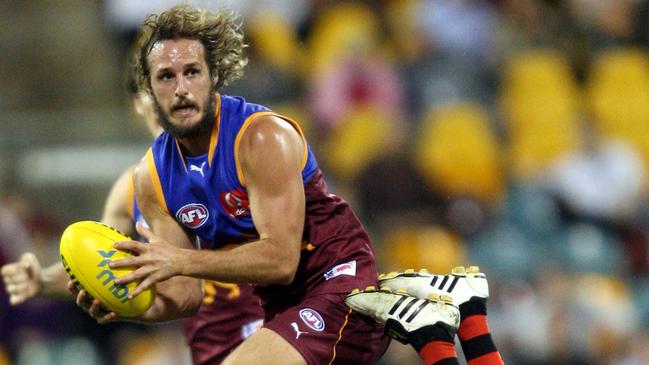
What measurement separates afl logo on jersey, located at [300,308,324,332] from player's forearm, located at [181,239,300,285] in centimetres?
25

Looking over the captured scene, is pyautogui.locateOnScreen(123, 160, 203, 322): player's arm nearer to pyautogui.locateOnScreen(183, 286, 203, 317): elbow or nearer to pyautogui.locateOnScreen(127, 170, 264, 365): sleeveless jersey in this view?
pyautogui.locateOnScreen(183, 286, 203, 317): elbow

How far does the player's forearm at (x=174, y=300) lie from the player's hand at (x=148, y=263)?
1.89ft

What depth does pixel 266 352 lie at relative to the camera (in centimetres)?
440

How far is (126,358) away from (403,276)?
4.18 m

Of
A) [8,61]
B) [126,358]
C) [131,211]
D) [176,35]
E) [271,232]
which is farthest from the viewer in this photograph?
[8,61]

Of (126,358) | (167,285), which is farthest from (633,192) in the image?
(167,285)

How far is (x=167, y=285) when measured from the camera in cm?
487

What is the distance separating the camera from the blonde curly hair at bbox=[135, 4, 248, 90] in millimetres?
4668

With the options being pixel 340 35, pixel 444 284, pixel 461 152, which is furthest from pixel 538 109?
pixel 444 284

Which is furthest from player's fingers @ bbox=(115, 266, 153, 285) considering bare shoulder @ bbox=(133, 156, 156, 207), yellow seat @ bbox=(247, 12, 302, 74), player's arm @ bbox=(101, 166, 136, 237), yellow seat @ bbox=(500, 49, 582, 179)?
yellow seat @ bbox=(247, 12, 302, 74)

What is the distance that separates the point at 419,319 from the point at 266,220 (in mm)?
735

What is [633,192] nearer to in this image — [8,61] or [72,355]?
[72,355]

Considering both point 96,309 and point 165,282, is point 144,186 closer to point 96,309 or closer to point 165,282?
point 165,282

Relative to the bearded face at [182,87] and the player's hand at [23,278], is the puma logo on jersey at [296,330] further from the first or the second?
the player's hand at [23,278]
